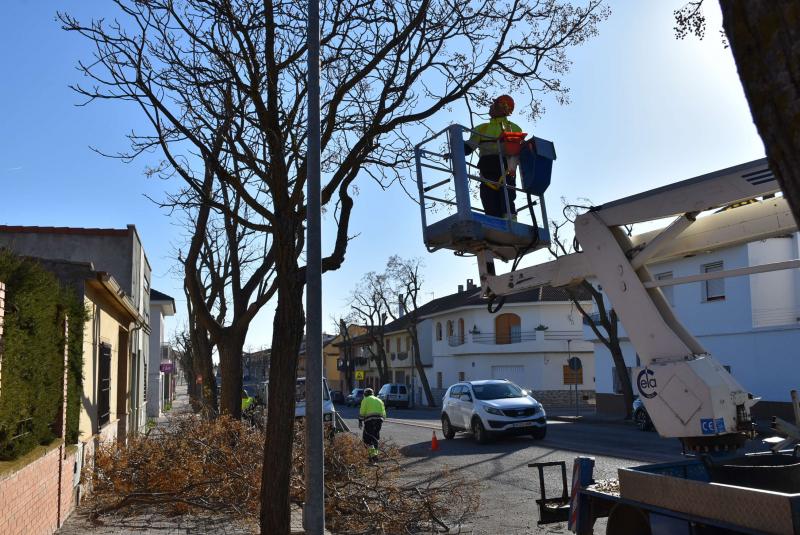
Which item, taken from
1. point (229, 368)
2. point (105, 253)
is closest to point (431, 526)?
point (229, 368)

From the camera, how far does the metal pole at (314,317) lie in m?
6.96

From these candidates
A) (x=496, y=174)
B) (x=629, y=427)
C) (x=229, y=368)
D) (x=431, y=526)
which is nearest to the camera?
(x=496, y=174)

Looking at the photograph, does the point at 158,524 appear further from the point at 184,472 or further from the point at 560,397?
the point at 560,397

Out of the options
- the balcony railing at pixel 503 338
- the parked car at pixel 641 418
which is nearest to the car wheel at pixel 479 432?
the parked car at pixel 641 418

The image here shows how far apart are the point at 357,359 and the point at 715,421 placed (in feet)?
259

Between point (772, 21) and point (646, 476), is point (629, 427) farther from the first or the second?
point (772, 21)

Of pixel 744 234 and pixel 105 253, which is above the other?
pixel 105 253

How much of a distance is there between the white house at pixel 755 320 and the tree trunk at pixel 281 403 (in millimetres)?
19415

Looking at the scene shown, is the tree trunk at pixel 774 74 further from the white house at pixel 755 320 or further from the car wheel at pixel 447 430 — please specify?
the white house at pixel 755 320

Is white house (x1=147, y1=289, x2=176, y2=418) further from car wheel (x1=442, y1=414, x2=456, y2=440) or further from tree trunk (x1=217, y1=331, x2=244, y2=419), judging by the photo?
tree trunk (x1=217, y1=331, x2=244, y2=419)

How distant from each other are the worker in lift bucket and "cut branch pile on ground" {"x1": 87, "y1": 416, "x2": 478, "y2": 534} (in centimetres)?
359

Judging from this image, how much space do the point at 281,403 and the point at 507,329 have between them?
49048 mm

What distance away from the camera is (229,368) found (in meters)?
16.4

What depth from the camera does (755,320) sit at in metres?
28.3
